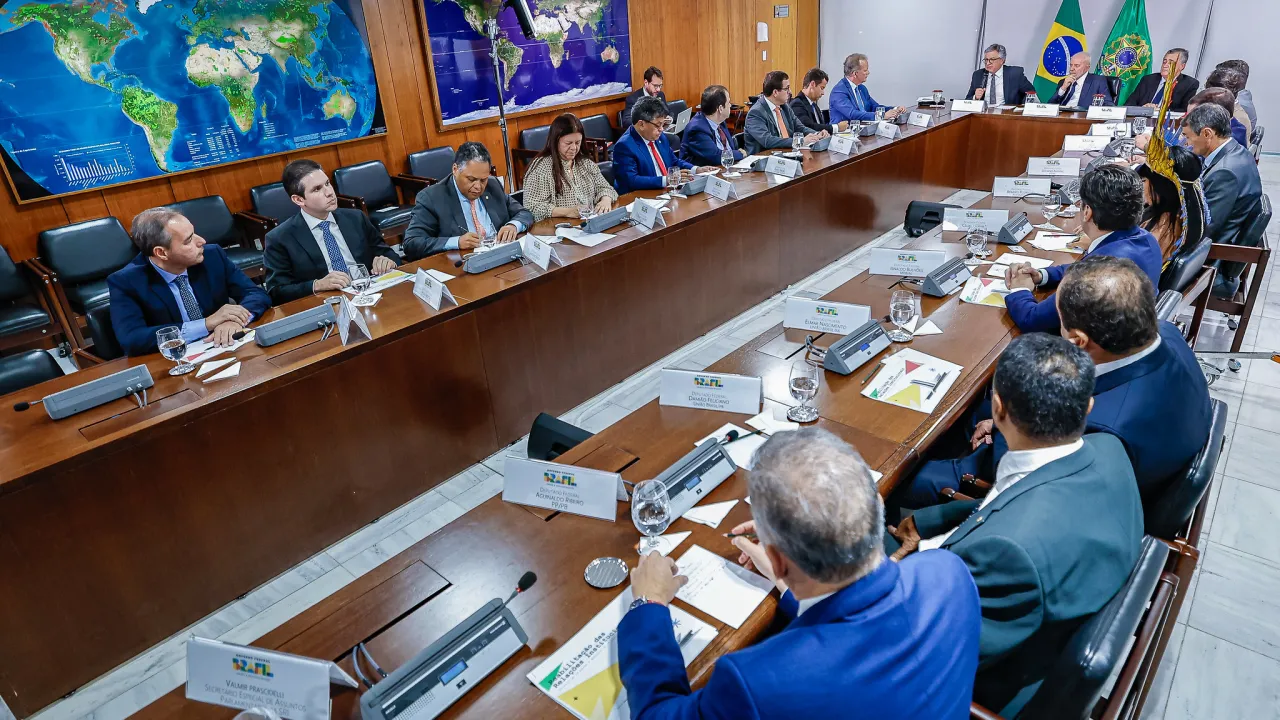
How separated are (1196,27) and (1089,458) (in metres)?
8.48

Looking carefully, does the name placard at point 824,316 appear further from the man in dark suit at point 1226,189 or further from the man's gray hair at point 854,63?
the man's gray hair at point 854,63

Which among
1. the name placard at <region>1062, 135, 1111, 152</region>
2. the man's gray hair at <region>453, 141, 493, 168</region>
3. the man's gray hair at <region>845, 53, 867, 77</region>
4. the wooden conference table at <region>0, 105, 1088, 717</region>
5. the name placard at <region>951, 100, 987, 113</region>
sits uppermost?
the man's gray hair at <region>845, 53, 867, 77</region>

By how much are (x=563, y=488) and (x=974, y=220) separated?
2707mm

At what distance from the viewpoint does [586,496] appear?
1.58 m

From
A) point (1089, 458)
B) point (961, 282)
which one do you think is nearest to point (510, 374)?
point (961, 282)

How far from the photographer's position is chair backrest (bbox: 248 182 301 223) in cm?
479

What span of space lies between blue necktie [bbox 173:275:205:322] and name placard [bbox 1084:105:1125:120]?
6.51 meters

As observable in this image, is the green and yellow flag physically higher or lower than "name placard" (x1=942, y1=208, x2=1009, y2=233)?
higher

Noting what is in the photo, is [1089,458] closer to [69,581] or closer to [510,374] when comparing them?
[510,374]

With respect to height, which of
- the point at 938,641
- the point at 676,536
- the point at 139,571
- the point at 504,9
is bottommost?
the point at 139,571

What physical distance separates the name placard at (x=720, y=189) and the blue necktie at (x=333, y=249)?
1.96 m

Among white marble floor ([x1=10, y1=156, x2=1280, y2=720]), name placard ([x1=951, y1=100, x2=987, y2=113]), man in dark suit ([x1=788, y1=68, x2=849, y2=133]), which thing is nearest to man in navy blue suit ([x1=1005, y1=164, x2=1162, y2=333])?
white marble floor ([x1=10, y1=156, x2=1280, y2=720])

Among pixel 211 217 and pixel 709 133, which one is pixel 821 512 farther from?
pixel 211 217

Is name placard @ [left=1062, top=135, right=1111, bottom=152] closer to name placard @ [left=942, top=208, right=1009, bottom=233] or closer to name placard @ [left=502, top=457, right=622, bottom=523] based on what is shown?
name placard @ [left=942, top=208, right=1009, bottom=233]
